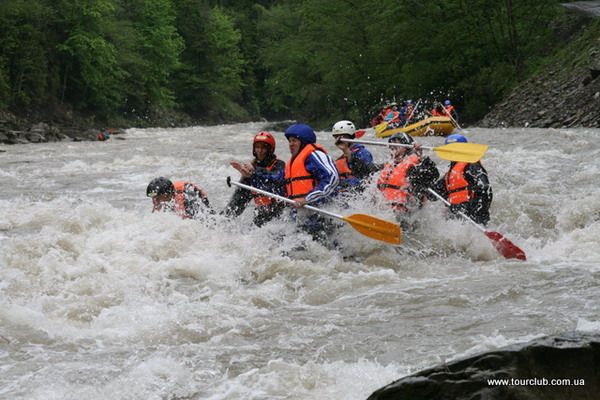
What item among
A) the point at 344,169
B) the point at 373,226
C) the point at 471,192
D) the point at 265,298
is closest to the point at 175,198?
the point at 344,169

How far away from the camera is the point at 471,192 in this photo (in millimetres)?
8805

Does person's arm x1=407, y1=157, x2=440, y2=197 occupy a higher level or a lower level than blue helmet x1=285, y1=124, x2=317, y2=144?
lower

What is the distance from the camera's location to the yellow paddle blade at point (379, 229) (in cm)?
793

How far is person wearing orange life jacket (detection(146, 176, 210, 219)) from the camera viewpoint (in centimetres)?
873

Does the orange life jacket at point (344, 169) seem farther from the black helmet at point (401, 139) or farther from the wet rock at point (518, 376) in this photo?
the wet rock at point (518, 376)

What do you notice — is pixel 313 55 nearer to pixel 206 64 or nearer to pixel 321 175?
pixel 206 64

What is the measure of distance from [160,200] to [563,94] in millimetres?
17875

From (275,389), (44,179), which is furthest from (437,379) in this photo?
(44,179)

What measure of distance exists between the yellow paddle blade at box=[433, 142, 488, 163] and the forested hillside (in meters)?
22.9

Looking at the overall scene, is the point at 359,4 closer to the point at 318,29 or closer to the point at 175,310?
the point at 318,29

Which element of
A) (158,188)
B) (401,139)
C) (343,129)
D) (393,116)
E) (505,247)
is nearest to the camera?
(505,247)

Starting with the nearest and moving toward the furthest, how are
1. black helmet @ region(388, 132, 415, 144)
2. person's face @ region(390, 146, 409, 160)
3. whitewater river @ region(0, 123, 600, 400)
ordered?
whitewater river @ region(0, 123, 600, 400) < person's face @ region(390, 146, 409, 160) < black helmet @ region(388, 132, 415, 144)

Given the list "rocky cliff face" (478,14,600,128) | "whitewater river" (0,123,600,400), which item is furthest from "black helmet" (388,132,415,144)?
"rocky cliff face" (478,14,600,128)

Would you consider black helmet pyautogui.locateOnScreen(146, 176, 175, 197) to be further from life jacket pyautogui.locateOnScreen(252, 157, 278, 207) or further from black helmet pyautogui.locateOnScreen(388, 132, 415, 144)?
black helmet pyautogui.locateOnScreen(388, 132, 415, 144)
